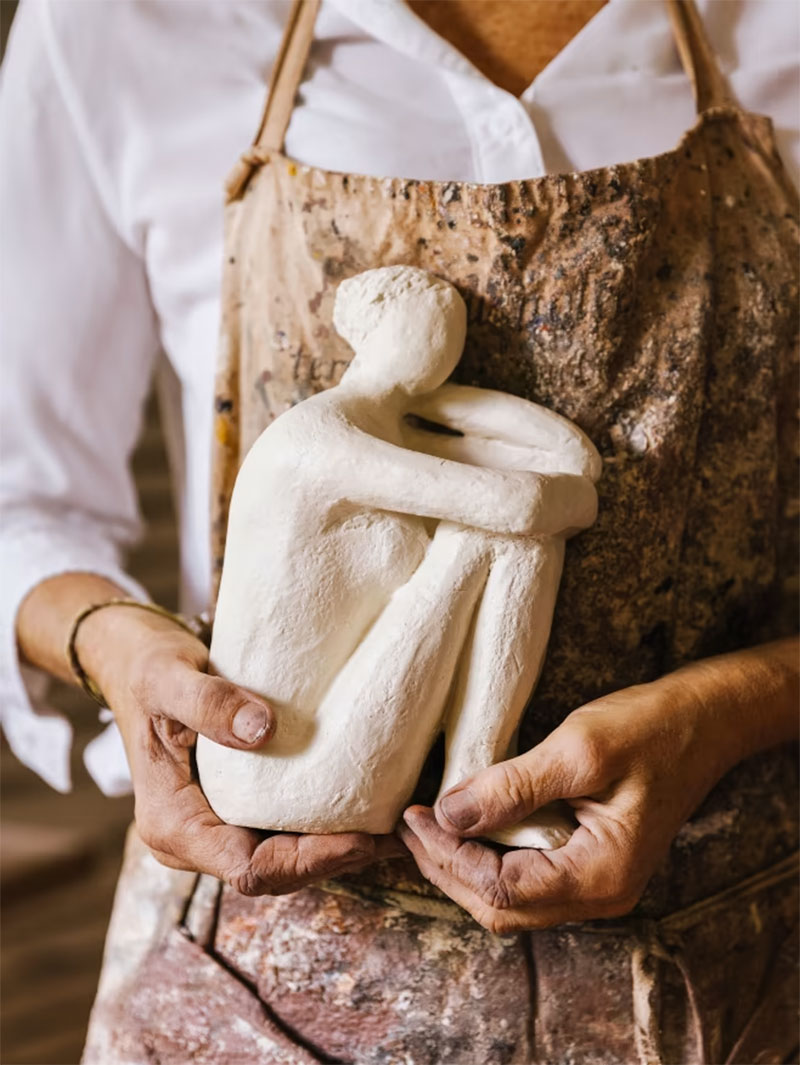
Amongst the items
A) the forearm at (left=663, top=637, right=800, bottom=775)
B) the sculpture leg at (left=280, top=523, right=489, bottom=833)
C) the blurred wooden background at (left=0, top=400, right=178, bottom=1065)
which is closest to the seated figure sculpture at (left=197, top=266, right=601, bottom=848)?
the sculpture leg at (left=280, top=523, right=489, bottom=833)

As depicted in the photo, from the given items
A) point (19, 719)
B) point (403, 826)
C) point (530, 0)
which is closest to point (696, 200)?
point (530, 0)

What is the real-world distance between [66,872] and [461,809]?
1.26m

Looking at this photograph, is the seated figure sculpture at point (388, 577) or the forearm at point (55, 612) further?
the forearm at point (55, 612)

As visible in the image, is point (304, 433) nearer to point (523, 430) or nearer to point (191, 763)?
point (523, 430)

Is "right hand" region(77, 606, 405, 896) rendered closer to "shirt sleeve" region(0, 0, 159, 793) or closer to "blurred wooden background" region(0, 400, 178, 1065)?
"shirt sleeve" region(0, 0, 159, 793)

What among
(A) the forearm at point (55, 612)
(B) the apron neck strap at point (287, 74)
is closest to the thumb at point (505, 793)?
(A) the forearm at point (55, 612)

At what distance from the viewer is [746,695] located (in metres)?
0.88

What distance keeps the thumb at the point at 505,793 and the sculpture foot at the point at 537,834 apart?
0.02 metres

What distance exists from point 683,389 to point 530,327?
13cm

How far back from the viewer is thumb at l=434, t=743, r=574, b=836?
2.49 ft

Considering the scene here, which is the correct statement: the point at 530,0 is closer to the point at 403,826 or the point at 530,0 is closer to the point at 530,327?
the point at 530,327

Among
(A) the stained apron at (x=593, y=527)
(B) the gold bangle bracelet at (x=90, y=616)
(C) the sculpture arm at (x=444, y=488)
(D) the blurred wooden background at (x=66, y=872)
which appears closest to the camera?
(C) the sculpture arm at (x=444, y=488)

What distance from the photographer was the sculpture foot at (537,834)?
0.79 meters

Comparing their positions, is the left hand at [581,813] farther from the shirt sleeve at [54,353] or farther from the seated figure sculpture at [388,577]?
the shirt sleeve at [54,353]
